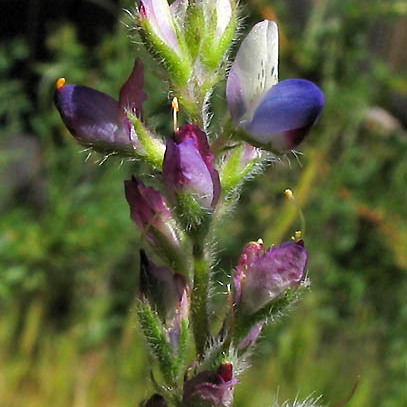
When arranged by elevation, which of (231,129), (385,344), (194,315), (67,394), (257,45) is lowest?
(67,394)

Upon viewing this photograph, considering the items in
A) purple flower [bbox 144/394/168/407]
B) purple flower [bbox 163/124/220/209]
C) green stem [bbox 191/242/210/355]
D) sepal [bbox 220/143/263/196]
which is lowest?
purple flower [bbox 144/394/168/407]

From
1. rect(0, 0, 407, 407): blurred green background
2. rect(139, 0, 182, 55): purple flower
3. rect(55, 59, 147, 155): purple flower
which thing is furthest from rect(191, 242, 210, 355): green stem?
rect(0, 0, 407, 407): blurred green background

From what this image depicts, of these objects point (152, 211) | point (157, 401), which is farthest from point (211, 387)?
point (152, 211)

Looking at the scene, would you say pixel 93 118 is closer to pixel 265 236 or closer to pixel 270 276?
pixel 270 276

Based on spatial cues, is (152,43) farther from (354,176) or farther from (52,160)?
(52,160)

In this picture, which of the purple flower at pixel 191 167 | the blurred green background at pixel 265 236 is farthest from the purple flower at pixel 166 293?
the blurred green background at pixel 265 236

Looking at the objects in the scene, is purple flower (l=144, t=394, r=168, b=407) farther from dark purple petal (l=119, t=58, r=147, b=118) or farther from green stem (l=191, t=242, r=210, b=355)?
dark purple petal (l=119, t=58, r=147, b=118)

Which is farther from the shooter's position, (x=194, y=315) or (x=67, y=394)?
(x=67, y=394)

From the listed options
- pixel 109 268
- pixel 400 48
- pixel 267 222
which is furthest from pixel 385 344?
pixel 400 48

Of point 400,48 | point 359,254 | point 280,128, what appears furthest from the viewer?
point 400,48
